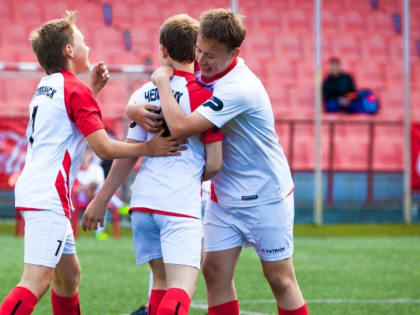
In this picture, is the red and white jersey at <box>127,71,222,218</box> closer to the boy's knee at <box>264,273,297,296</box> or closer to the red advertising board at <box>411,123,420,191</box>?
the boy's knee at <box>264,273,297,296</box>

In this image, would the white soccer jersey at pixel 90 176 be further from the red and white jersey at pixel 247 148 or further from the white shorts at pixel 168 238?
the white shorts at pixel 168 238

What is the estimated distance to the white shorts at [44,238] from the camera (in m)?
3.84

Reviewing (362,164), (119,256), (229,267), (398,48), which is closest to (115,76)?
(362,164)

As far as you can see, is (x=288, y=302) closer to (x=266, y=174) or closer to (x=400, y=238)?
(x=266, y=174)

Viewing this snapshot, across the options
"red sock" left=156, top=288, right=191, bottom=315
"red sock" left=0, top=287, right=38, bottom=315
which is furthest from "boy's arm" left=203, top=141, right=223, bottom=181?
"red sock" left=0, top=287, right=38, bottom=315

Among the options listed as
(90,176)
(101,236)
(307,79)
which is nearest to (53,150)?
(101,236)

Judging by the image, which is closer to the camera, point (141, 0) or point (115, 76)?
point (115, 76)

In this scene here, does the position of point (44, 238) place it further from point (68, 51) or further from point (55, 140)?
point (68, 51)

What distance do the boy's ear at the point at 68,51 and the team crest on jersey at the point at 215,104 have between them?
68 centimetres

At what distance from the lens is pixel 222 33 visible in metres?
3.90

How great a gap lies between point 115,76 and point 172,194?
10513 millimetres

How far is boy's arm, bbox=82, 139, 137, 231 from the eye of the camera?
4031 mm

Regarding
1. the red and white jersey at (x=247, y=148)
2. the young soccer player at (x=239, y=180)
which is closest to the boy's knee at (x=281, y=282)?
the young soccer player at (x=239, y=180)

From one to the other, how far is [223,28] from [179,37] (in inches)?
7.8
